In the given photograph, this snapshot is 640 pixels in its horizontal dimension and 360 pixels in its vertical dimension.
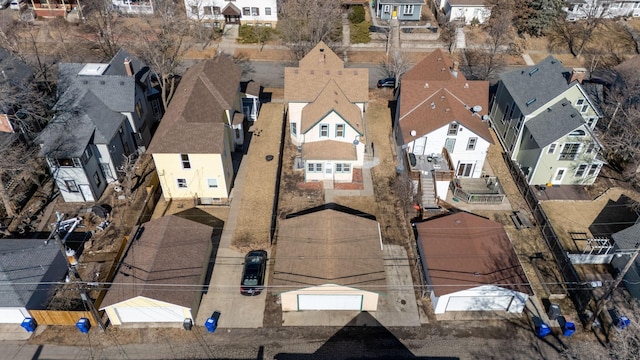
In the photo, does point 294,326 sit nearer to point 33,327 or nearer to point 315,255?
point 315,255

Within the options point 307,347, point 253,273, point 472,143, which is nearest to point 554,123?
point 472,143

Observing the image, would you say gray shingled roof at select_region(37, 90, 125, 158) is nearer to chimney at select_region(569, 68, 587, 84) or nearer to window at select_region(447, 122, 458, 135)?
window at select_region(447, 122, 458, 135)

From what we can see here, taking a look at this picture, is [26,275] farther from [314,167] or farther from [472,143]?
[472,143]

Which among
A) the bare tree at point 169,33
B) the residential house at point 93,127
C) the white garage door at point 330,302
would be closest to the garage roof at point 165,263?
the white garage door at point 330,302

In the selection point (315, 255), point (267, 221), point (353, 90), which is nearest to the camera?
point (315, 255)

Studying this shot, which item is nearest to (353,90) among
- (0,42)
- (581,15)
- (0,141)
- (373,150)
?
(373,150)

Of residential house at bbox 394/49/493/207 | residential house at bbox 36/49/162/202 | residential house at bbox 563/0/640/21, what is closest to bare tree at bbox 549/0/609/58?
residential house at bbox 563/0/640/21
